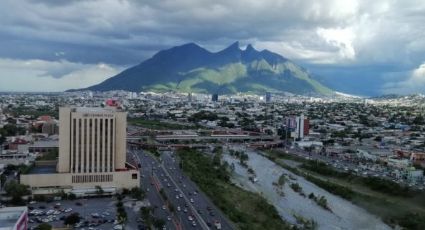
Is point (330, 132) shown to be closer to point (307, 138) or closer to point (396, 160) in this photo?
point (307, 138)

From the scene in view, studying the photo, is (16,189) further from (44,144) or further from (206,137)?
(206,137)

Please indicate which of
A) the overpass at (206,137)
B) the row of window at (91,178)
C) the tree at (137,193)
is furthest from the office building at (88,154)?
the overpass at (206,137)

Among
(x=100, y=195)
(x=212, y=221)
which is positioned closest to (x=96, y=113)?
(x=100, y=195)

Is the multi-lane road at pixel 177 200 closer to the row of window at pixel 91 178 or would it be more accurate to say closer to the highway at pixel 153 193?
the highway at pixel 153 193

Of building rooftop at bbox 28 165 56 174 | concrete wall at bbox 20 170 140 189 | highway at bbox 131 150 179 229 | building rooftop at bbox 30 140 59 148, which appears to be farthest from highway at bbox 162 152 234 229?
building rooftop at bbox 30 140 59 148

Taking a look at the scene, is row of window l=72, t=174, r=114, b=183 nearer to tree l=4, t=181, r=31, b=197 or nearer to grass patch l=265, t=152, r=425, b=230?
tree l=4, t=181, r=31, b=197

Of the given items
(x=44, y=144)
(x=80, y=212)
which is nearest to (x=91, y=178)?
(x=80, y=212)
